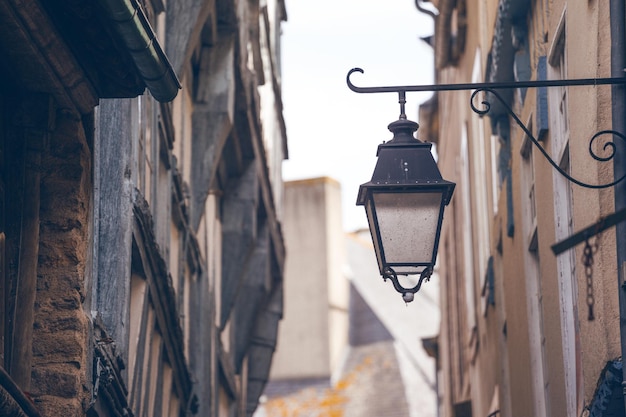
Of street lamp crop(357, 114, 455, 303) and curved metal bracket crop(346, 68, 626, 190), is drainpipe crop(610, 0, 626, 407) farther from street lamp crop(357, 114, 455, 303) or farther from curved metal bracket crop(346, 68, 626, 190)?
street lamp crop(357, 114, 455, 303)

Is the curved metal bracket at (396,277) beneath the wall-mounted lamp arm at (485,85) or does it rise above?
beneath

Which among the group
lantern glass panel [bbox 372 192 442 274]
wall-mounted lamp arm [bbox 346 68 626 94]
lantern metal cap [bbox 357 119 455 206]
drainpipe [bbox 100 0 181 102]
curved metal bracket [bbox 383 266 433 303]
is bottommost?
curved metal bracket [bbox 383 266 433 303]

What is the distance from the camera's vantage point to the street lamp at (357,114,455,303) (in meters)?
6.63

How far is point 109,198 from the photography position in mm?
8164

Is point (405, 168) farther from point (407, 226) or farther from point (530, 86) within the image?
point (530, 86)

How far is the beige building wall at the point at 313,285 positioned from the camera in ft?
107

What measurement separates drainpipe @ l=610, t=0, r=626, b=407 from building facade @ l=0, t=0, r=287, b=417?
71.0 inches

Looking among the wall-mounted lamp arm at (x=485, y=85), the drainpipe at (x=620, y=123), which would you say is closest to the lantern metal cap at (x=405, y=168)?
the wall-mounted lamp arm at (x=485, y=85)

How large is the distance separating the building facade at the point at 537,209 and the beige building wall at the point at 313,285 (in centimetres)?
1276

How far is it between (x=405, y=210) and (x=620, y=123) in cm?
118

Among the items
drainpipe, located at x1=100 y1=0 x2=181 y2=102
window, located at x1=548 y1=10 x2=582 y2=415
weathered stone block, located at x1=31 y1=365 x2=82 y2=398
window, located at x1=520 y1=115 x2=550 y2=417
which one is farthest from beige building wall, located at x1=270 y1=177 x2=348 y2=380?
drainpipe, located at x1=100 y1=0 x2=181 y2=102

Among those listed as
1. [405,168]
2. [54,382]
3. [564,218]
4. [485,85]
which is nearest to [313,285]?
[564,218]

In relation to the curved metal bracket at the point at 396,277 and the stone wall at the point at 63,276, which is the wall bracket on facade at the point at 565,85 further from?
the stone wall at the point at 63,276

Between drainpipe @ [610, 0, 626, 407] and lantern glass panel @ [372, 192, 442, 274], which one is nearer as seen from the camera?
drainpipe @ [610, 0, 626, 407]
